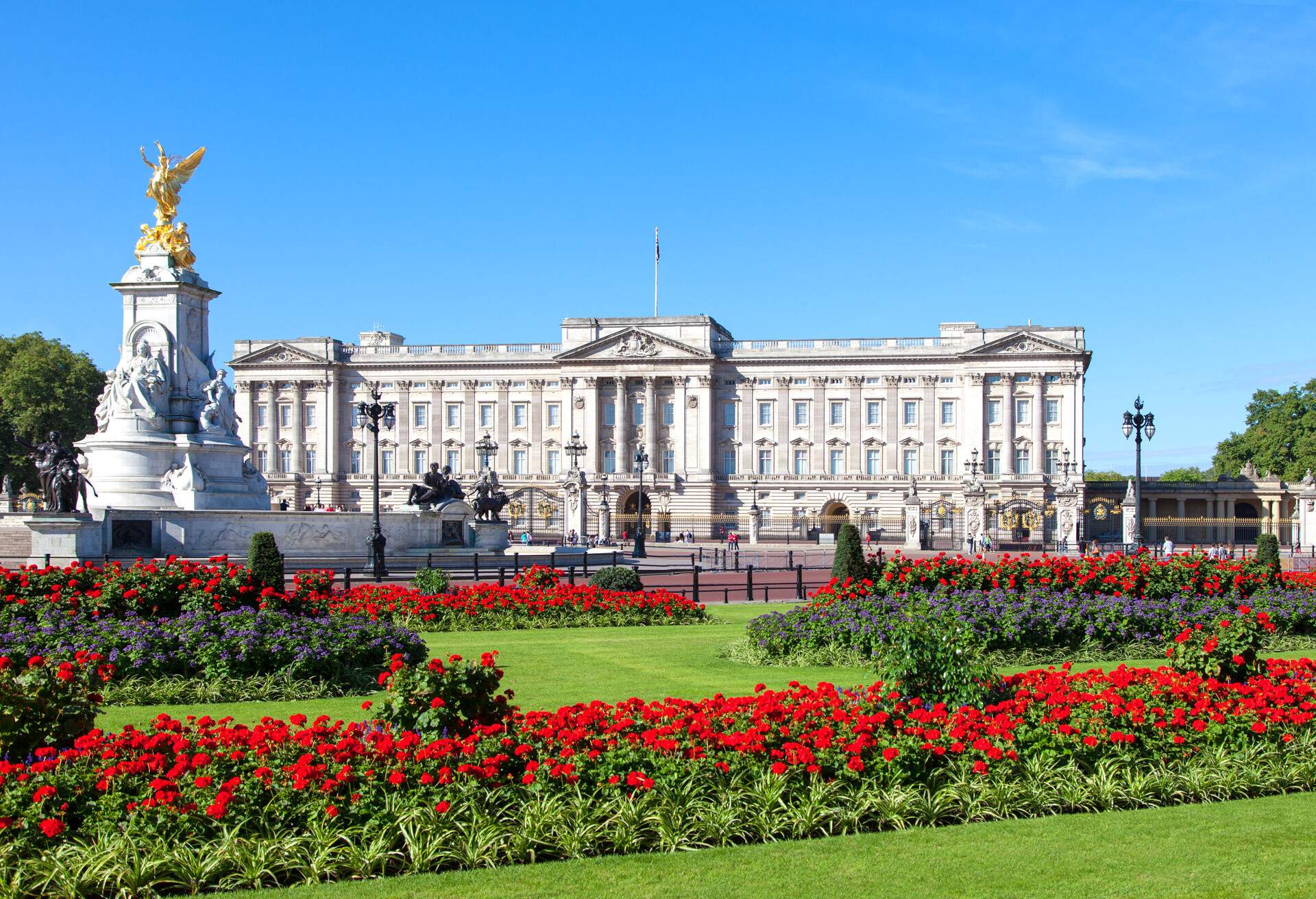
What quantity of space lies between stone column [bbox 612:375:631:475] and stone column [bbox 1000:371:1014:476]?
28.4m

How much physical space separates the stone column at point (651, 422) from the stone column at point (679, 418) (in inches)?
55.3

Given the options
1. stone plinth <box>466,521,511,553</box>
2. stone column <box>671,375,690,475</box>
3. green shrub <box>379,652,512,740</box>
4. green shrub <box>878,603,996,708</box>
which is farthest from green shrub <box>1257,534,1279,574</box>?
stone column <box>671,375,690,475</box>

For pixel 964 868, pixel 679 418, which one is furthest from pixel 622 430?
pixel 964 868

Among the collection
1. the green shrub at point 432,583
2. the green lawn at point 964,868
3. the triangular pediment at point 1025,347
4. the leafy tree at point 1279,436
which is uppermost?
the triangular pediment at point 1025,347

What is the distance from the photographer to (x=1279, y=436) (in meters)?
99.1

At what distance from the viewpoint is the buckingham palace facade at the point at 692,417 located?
88.1 metres

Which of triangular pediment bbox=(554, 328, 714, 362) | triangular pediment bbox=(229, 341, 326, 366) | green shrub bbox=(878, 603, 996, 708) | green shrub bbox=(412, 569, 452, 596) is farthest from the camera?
triangular pediment bbox=(229, 341, 326, 366)

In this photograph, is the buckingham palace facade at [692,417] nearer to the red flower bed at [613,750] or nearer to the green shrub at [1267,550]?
the green shrub at [1267,550]

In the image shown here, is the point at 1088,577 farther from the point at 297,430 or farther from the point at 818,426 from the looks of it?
the point at 297,430

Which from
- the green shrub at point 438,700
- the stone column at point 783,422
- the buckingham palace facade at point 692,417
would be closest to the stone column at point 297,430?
the buckingham palace facade at point 692,417

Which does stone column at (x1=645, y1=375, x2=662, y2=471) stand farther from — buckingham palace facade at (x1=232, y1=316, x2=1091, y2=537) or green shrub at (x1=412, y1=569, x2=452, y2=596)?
green shrub at (x1=412, y1=569, x2=452, y2=596)

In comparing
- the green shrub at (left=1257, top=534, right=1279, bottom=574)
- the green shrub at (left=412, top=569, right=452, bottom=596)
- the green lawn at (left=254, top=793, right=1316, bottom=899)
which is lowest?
the green lawn at (left=254, top=793, right=1316, bottom=899)

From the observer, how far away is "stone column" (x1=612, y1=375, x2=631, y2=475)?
305 ft

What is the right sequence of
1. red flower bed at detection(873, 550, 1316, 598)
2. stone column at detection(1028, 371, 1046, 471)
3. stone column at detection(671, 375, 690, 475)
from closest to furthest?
1. red flower bed at detection(873, 550, 1316, 598)
2. stone column at detection(1028, 371, 1046, 471)
3. stone column at detection(671, 375, 690, 475)
